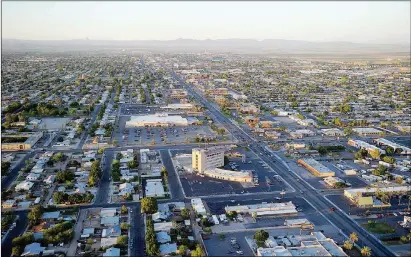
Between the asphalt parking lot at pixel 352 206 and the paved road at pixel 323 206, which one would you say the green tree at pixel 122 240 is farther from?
the asphalt parking lot at pixel 352 206

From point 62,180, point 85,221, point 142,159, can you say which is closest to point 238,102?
point 142,159

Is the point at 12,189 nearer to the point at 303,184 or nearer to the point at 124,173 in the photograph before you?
the point at 124,173

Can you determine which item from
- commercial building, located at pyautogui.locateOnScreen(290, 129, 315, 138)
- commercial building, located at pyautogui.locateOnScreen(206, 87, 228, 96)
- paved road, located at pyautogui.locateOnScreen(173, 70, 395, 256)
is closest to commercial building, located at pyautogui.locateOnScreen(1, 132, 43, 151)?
paved road, located at pyautogui.locateOnScreen(173, 70, 395, 256)

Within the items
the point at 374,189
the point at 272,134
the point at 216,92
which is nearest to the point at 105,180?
the point at 374,189

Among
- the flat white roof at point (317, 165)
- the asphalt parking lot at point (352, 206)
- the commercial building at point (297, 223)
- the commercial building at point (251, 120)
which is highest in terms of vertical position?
the commercial building at point (251, 120)

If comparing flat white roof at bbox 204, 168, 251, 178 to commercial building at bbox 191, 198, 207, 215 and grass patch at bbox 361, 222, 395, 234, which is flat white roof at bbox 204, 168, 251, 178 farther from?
grass patch at bbox 361, 222, 395, 234

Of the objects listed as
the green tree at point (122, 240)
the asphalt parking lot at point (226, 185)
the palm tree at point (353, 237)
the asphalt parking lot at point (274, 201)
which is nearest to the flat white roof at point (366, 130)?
the asphalt parking lot at point (226, 185)
